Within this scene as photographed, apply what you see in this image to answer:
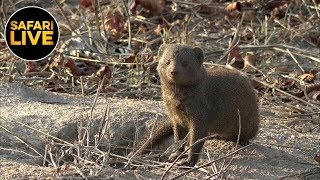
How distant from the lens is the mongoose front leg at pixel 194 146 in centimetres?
342

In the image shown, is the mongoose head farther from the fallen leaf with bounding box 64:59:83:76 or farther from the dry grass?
the fallen leaf with bounding box 64:59:83:76

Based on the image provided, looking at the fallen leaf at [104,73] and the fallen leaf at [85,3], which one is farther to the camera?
the fallen leaf at [85,3]

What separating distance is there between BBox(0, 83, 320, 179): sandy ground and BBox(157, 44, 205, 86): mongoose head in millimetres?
308

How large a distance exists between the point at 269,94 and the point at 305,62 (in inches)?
33.1

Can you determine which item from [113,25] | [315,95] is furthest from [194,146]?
[113,25]

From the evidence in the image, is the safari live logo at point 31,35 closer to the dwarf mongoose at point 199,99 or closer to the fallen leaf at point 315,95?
the dwarf mongoose at point 199,99

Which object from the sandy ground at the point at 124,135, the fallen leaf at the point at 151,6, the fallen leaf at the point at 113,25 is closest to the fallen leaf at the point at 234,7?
the fallen leaf at the point at 151,6

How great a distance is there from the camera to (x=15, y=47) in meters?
4.79

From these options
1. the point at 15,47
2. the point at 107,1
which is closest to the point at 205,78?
the point at 15,47

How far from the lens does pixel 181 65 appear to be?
3385 millimetres

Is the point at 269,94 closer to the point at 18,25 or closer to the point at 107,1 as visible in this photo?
the point at 18,25

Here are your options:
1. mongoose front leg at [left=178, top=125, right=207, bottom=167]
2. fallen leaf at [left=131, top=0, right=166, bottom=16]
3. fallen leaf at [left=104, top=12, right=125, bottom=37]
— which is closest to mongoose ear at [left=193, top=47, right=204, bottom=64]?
mongoose front leg at [left=178, top=125, right=207, bottom=167]

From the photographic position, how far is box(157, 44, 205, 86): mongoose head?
3.36 metres

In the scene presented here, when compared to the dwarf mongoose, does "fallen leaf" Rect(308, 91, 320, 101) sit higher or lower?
lower
